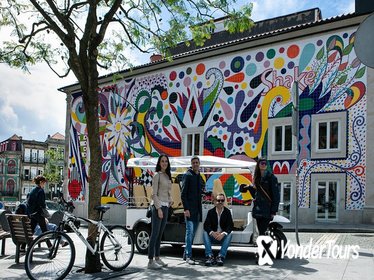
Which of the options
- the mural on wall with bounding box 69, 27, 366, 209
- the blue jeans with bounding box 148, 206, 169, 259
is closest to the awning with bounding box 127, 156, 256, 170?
the blue jeans with bounding box 148, 206, 169, 259

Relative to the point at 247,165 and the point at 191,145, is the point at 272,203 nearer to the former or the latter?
the point at 247,165

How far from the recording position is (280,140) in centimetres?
2278

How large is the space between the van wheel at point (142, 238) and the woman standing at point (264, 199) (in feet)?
8.45

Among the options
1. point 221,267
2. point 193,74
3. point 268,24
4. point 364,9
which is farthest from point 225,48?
point 364,9

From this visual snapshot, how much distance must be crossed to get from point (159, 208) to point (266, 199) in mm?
2163

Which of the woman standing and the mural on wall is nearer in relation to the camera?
the woman standing

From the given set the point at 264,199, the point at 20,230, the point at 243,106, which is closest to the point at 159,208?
the point at 264,199

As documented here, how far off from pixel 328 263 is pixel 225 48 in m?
17.3

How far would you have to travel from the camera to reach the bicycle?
720 centimetres

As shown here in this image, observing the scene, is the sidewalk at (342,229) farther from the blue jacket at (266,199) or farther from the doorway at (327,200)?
the blue jacket at (266,199)

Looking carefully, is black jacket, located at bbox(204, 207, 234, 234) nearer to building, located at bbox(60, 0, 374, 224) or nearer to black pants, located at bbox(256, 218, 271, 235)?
black pants, located at bbox(256, 218, 271, 235)

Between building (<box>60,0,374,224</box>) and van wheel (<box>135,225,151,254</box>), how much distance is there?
8169 millimetres

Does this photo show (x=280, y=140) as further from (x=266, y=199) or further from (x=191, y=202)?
(x=191, y=202)

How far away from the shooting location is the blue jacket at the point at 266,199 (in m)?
9.29
